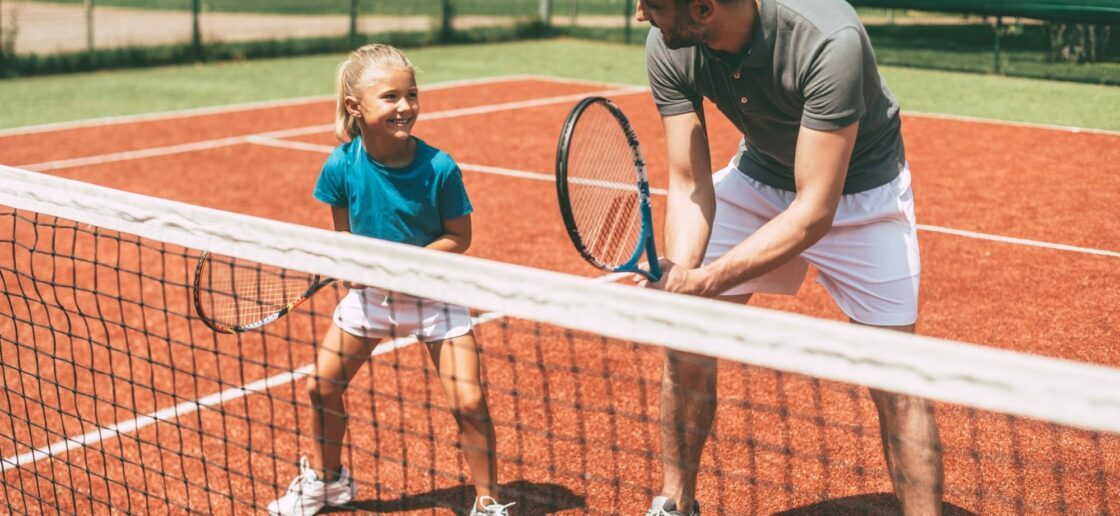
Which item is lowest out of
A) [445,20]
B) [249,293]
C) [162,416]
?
[162,416]

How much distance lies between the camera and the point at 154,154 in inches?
449

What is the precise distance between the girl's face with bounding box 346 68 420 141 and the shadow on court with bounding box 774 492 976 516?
182cm

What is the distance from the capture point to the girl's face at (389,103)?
13.0 feet

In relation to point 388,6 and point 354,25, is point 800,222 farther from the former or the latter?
point 388,6

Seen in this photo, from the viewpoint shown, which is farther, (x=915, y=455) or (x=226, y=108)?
(x=226, y=108)

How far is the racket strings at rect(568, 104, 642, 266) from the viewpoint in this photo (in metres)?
3.91

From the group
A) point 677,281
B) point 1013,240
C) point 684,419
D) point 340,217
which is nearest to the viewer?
point 677,281

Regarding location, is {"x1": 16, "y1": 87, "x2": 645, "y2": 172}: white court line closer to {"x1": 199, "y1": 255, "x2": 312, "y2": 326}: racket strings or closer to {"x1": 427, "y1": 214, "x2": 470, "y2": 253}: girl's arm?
{"x1": 199, "y1": 255, "x2": 312, "y2": 326}: racket strings

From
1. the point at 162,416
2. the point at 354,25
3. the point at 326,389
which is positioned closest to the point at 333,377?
the point at 326,389

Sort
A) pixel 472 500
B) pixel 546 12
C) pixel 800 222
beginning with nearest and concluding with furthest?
pixel 800 222, pixel 472 500, pixel 546 12

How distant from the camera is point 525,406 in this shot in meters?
5.32

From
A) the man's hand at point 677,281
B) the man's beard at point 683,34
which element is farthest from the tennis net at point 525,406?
the man's beard at point 683,34

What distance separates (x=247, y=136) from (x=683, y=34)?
9694mm

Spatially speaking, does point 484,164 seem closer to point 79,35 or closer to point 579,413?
point 579,413
